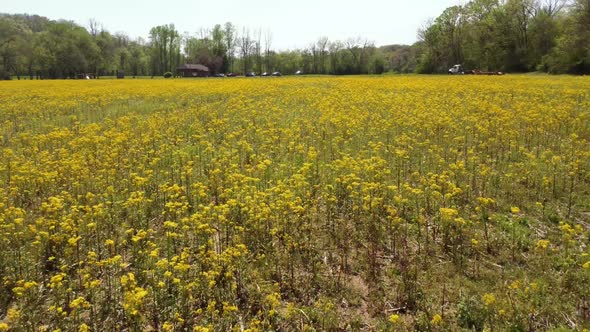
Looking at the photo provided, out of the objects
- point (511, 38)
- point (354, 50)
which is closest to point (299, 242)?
point (511, 38)

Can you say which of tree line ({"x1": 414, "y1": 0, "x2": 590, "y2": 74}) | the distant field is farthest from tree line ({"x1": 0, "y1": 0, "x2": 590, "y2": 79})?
the distant field

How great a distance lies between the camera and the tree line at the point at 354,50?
5797cm

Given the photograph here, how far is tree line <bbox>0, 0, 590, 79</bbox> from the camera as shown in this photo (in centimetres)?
5797

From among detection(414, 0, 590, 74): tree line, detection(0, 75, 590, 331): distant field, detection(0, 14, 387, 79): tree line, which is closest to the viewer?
detection(0, 75, 590, 331): distant field

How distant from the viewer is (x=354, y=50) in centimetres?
11556

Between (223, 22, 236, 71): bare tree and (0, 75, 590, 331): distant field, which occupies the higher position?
(223, 22, 236, 71): bare tree

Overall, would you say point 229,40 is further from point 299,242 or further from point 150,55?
point 299,242

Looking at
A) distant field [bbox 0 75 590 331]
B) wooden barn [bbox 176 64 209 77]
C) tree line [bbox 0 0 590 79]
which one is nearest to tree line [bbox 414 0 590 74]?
tree line [bbox 0 0 590 79]

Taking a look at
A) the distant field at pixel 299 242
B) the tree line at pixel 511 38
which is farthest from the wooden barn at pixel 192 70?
the distant field at pixel 299 242

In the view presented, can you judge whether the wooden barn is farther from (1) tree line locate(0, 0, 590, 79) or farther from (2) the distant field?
(2) the distant field

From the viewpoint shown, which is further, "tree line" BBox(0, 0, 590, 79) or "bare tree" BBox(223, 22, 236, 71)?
"bare tree" BBox(223, 22, 236, 71)

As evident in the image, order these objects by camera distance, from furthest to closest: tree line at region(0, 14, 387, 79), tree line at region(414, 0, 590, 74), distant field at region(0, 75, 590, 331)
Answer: tree line at region(0, 14, 387, 79) → tree line at region(414, 0, 590, 74) → distant field at region(0, 75, 590, 331)

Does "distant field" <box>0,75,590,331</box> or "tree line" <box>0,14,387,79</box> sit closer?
"distant field" <box>0,75,590,331</box>

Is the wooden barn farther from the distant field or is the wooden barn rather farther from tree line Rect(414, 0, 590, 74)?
the distant field
